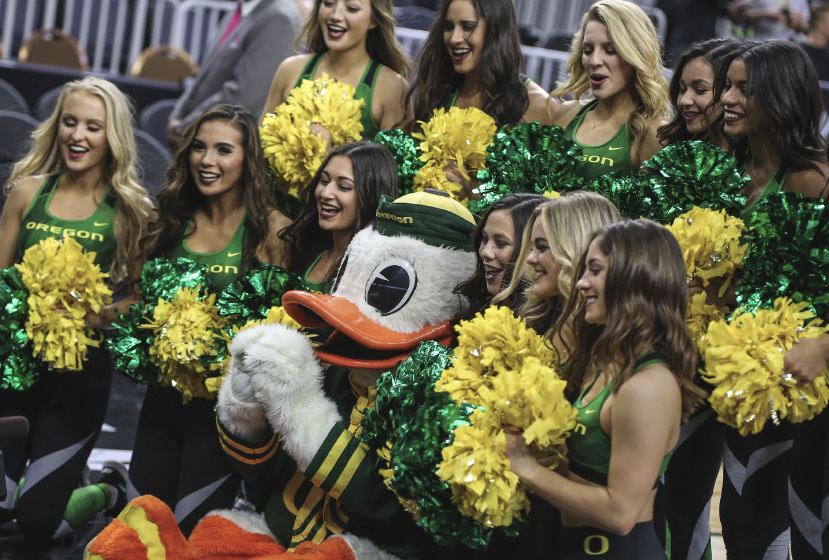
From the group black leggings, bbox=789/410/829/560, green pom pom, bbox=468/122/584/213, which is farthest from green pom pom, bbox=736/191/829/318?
green pom pom, bbox=468/122/584/213

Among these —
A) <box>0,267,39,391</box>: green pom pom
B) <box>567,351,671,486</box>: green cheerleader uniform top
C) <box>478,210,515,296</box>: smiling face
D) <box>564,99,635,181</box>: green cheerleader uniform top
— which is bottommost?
<box>0,267,39,391</box>: green pom pom

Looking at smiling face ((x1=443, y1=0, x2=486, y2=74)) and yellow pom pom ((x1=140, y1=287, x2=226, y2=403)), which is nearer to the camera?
yellow pom pom ((x1=140, y1=287, x2=226, y2=403))

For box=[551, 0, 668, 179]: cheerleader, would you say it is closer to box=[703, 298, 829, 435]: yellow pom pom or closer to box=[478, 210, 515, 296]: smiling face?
box=[478, 210, 515, 296]: smiling face

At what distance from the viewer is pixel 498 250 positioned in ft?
8.31

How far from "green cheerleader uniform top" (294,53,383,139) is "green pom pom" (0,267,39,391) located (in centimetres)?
120

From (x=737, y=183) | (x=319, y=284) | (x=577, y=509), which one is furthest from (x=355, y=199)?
(x=577, y=509)

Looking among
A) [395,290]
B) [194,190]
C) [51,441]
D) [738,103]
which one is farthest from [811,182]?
[51,441]

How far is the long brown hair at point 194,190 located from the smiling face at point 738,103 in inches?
60.3

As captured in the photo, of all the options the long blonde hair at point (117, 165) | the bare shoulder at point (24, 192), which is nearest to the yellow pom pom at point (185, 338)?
the long blonde hair at point (117, 165)

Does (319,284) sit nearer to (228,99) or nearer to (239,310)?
(239,310)

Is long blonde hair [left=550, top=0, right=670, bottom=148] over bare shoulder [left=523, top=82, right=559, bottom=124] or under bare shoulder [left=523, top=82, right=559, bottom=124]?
over

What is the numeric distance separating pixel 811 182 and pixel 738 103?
0.90ft

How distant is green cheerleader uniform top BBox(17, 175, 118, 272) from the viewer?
147 inches

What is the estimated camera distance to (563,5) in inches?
390
